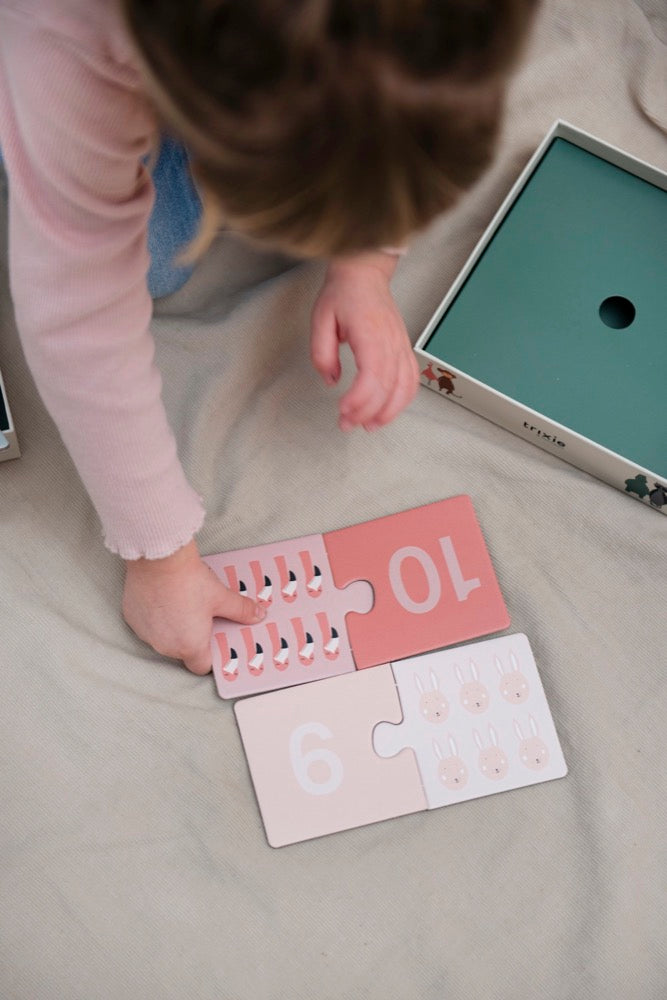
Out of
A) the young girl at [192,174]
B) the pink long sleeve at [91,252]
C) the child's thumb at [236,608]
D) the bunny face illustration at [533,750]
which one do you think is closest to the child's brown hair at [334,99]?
the young girl at [192,174]

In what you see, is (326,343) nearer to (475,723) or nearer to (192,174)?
(192,174)

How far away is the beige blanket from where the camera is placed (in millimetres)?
829

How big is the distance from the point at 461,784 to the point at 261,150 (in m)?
0.61

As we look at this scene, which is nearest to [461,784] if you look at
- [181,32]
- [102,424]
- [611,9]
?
[102,424]

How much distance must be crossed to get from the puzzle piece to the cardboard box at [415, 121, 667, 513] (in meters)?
0.22

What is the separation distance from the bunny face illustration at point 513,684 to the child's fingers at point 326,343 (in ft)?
1.01

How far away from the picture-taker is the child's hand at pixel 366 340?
2.78 feet

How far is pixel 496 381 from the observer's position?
95cm

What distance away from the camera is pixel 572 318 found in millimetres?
964

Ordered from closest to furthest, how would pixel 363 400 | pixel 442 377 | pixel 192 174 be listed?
pixel 192 174, pixel 363 400, pixel 442 377

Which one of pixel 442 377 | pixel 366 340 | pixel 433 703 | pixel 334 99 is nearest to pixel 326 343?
pixel 366 340

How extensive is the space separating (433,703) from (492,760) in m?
0.07

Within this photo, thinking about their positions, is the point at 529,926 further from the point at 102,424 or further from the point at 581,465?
the point at 102,424

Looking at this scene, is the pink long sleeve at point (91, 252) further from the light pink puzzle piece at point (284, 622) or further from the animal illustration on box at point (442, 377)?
the animal illustration on box at point (442, 377)
